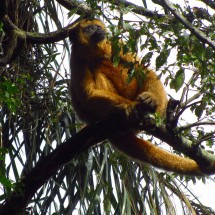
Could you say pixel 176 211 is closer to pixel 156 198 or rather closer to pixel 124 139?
pixel 156 198

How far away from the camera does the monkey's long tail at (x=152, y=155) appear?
14.2 feet

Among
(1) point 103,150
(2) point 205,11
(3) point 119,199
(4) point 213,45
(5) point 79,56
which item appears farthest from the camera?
(5) point 79,56

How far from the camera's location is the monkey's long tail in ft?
14.2

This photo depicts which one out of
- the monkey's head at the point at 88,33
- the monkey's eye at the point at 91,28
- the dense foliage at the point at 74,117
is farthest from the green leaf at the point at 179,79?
the monkey's eye at the point at 91,28

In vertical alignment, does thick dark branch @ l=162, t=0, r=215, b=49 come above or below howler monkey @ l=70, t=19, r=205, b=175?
below

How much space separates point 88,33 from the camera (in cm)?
577

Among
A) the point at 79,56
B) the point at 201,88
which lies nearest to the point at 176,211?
the point at 201,88

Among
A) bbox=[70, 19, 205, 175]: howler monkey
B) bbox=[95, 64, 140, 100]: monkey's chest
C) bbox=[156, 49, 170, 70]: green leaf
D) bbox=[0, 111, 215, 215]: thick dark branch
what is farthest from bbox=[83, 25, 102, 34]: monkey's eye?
bbox=[156, 49, 170, 70]: green leaf

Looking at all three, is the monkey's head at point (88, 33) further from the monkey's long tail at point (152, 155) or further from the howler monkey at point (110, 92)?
the monkey's long tail at point (152, 155)

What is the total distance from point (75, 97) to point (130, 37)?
185 cm

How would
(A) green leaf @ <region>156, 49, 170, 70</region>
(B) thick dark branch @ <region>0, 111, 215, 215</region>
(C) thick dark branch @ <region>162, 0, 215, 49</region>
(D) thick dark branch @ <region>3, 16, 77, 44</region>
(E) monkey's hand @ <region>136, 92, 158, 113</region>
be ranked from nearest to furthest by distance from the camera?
1. (C) thick dark branch @ <region>162, 0, 215, 49</region>
2. (A) green leaf @ <region>156, 49, 170, 70</region>
3. (B) thick dark branch @ <region>0, 111, 215, 215</region>
4. (E) monkey's hand @ <region>136, 92, 158, 113</region>
5. (D) thick dark branch @ <region>3, 16, 77, 44</region>

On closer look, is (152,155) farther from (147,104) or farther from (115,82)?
(115,82)

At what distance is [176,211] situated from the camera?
4578 millimetres

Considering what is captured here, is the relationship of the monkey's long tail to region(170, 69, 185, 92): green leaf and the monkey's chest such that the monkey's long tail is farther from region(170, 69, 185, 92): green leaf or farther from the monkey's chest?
region(170, 69, 185, 92): green leaf
